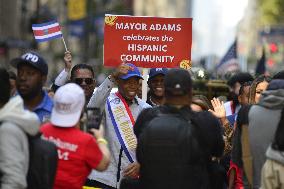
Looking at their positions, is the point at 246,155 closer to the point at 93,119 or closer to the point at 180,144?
the point at 180,144

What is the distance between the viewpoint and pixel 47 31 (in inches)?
418

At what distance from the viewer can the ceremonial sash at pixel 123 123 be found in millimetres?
7992

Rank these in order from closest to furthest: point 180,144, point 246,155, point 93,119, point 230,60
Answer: point 180,144, point 93,119, point 246,155, point 230,60

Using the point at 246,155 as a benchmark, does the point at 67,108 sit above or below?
above

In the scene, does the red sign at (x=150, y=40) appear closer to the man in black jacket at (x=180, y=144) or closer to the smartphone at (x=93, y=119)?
the smartphone at (x=93, y=119)

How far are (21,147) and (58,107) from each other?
49cm

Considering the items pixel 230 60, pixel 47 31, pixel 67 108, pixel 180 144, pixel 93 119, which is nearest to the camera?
pixel 67 108

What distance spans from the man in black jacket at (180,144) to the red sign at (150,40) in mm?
3215

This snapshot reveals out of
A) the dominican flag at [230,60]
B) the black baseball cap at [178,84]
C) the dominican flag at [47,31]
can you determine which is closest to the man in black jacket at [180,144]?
the black baseball cap at [178,84]

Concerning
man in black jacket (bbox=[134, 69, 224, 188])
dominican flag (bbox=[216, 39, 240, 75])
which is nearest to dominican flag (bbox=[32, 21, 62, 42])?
man in black jacket (bbox=[134, 69, 224, 188])

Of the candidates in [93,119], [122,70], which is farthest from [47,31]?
[93,119]

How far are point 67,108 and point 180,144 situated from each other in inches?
32.6

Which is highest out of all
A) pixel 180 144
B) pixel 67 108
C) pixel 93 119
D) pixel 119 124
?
pixel 67 108

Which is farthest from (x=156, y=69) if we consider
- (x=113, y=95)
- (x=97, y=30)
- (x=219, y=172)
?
(x=97, y=30)
